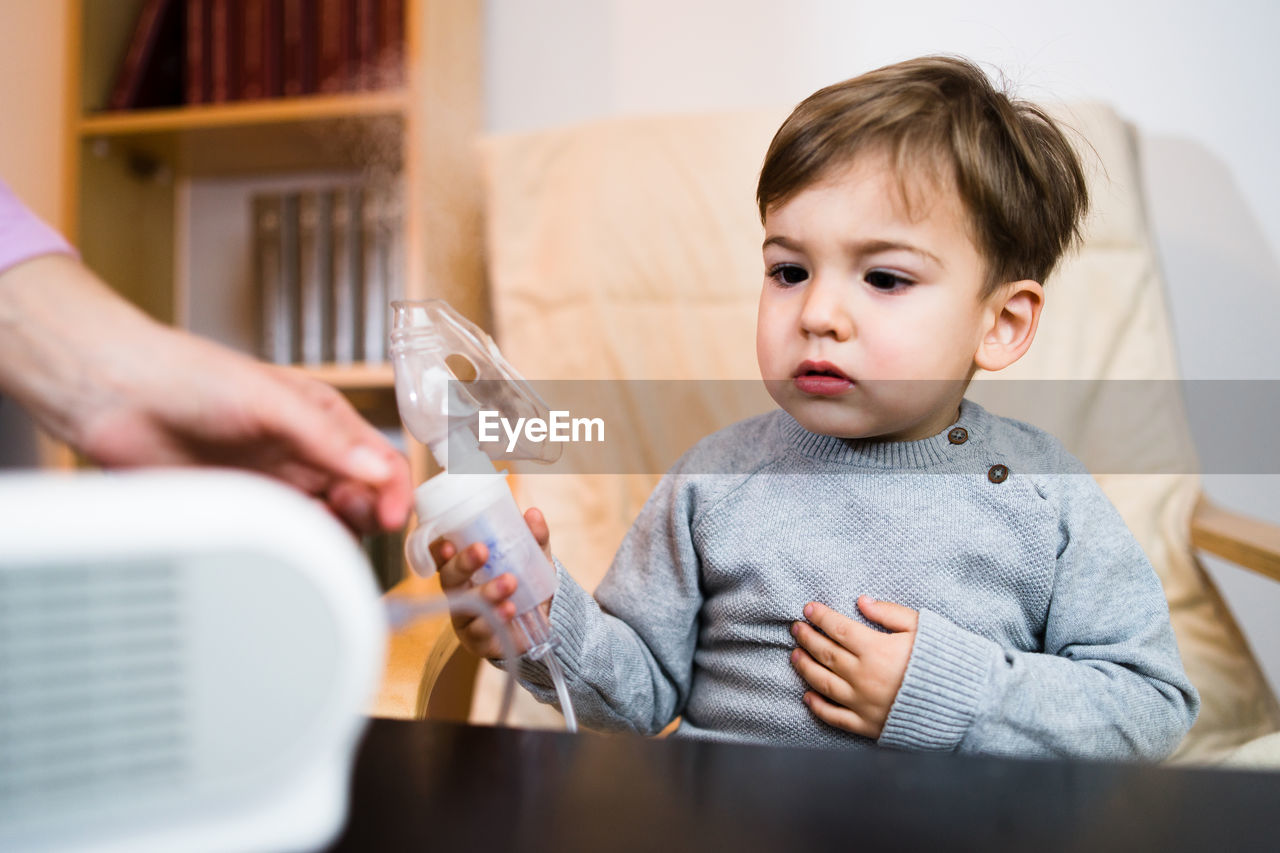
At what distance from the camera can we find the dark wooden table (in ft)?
0.92

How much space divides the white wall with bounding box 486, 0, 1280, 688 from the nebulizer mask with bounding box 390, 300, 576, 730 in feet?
0.83

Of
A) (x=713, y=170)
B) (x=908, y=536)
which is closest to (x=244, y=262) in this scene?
(x=713, y=170)

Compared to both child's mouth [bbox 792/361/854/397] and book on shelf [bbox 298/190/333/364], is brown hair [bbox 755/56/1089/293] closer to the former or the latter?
child's mouth [bbox 792/361/854/397]

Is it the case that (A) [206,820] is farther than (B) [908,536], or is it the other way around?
(B) [908,536]

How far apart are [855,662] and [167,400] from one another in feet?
1.19

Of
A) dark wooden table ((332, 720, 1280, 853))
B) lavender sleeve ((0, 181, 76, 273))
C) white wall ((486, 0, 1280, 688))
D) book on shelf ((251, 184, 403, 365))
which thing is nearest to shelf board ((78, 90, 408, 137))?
book on shelf ((251, 184, 403, 365))

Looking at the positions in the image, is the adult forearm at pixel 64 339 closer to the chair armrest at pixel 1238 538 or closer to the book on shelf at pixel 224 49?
the chair armrest at pixel 1238 538

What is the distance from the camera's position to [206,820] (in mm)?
225

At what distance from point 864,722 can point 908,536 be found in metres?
0.11

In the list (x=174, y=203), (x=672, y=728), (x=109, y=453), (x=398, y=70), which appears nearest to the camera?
(x=109, y=453)

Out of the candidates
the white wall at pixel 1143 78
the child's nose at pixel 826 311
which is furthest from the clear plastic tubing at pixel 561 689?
the white wall at pixel 1143 78

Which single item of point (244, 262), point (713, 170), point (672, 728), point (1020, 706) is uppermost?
point (713, 170)

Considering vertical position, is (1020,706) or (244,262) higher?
(244,262)

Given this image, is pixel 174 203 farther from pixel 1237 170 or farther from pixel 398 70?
pixel 1237 170
